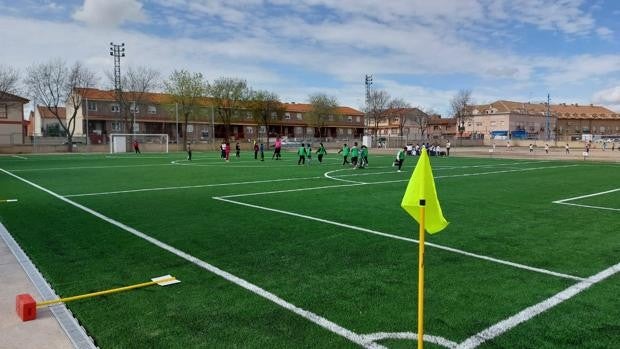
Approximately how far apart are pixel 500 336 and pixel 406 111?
116411 millimetres

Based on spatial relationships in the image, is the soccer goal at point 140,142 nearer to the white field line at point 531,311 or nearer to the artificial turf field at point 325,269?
the artificial turf field at point 325,269

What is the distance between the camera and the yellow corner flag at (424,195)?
3662 mm

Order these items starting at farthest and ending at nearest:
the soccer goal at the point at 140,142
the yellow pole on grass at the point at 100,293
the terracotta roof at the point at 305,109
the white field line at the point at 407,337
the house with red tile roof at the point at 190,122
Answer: the terracotta roof at the point at 305,109, the house with red tile roof at the point at 190,122, the soccer goal at the point at 140,142, the yellow pole on grass at the point at 100,293, the white field line at the point at 407,337

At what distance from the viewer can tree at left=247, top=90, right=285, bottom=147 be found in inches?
3248

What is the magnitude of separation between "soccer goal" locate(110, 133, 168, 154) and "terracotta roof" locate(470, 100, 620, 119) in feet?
284

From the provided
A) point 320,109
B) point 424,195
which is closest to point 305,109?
point 320,109

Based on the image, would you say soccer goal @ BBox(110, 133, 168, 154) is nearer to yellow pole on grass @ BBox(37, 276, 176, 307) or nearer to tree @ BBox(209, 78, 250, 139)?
tree @ BBox(209, 78, 250, 139)

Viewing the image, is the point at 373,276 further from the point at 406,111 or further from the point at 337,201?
the point at 406,111

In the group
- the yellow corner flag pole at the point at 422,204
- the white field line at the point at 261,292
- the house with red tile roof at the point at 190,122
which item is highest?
the house with red tile roof at the point at 190,122

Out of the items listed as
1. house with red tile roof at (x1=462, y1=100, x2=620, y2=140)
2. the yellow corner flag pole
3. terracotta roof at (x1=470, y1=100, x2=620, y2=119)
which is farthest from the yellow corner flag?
terracotta roof at (x1=470, y1=100, x2=620, y2=119)

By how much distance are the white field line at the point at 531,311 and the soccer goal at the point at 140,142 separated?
50.6 metres

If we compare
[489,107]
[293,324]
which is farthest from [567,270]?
[489,107]

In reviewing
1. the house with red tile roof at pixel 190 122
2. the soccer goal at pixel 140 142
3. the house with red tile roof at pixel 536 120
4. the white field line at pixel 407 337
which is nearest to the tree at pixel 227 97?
the house with red tile roof at pixel 190 122

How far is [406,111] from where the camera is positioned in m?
117
